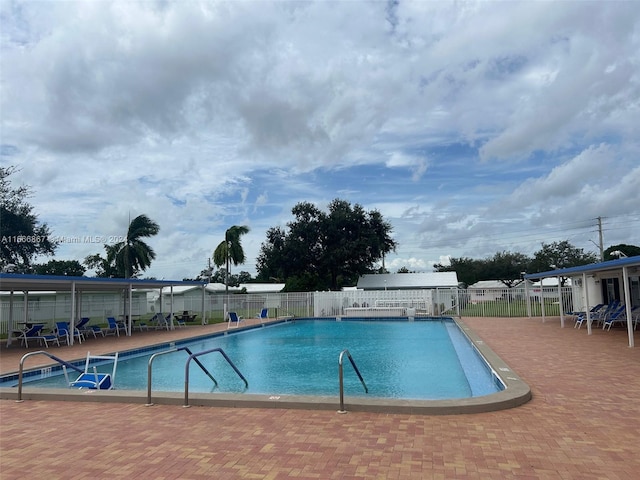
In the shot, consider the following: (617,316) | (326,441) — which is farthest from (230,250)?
(326,441)

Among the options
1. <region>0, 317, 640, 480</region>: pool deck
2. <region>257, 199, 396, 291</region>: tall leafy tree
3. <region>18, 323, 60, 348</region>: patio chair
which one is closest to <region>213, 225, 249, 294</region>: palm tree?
<region>257, 199, 396, 291</region>: tall leafy tree

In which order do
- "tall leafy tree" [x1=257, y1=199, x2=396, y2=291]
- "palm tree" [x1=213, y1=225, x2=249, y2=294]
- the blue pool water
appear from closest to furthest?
the blue pool water, "palm tree" [x1=213, y1=225, x2=249, y2=294], "tall leafy tree" [x1=257, y1=199, x2=396, y2=291]

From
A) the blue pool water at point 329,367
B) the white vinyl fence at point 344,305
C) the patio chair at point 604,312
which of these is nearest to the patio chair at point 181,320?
the white vinyl fence at point 344,305

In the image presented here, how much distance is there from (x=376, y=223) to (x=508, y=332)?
2791 centimetres

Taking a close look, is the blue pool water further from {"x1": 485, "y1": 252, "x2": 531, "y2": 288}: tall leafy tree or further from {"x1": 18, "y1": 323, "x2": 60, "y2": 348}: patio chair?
{"x1": 485, "y1": 252, "x2": 531, "y2": 288}: tall leafy tree

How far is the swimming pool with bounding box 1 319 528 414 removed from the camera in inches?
334

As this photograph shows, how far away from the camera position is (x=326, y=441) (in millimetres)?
4742

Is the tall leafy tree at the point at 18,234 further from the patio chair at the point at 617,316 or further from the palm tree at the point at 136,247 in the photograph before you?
the patio chair at the point at 617,316

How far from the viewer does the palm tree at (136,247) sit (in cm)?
3127

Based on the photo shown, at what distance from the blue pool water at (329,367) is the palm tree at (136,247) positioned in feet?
47.9

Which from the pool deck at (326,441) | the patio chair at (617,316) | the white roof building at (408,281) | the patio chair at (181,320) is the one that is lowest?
the patio chair at (181,320)

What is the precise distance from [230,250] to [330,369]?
76.7ft

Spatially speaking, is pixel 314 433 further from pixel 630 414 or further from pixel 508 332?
pixel 508 332

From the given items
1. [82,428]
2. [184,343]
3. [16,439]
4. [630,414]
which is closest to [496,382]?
[630,414]
